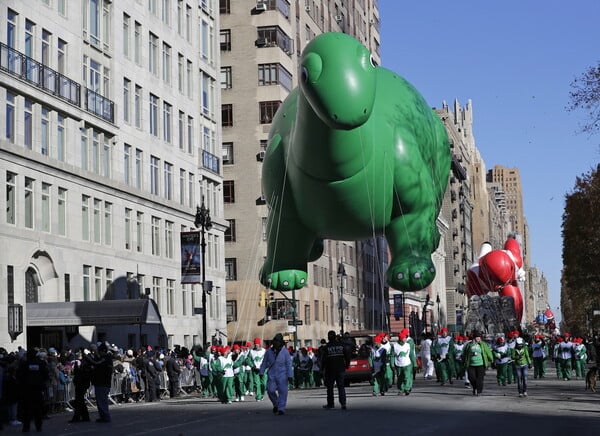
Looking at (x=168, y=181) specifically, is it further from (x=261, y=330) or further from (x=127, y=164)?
(x=261, y=330)

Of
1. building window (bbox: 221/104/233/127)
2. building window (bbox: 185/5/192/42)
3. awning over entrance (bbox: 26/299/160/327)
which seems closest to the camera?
awning over entrance (bbox: 26/299/160/327)

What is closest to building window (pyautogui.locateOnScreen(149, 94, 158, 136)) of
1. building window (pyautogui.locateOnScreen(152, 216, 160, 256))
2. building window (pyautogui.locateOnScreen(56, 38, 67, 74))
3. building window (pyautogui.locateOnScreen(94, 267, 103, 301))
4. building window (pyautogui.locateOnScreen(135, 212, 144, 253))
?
building window (pyautogui.locateOnScreen(152, 216, 160, 256))

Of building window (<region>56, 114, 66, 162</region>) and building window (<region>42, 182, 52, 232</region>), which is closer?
building window (<region>42, 182, 52, 232</region>)

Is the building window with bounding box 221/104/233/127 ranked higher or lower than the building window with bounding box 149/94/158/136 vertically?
higher

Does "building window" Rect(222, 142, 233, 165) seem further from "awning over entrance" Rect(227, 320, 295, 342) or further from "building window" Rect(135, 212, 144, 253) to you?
"building window" Rect(135, 212, 144, 253)

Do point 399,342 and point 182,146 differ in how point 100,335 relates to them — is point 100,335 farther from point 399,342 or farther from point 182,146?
point 399,342

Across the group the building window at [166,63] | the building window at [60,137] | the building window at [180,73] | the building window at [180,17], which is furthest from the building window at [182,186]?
the building window at [60,137]

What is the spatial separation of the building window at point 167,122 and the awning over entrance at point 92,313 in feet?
52.3

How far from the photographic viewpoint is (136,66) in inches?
1891

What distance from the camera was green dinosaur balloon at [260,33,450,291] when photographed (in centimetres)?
1589

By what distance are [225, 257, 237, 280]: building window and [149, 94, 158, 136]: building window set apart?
17856 mm

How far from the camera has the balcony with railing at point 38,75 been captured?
119 ft

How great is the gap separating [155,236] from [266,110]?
20.5 metres

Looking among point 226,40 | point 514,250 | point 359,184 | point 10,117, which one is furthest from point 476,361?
point 226,40
